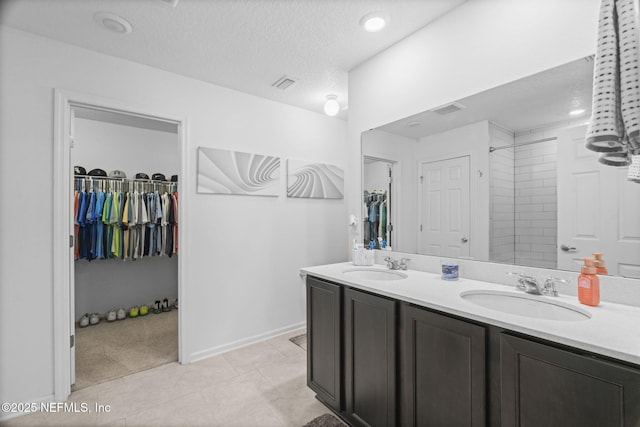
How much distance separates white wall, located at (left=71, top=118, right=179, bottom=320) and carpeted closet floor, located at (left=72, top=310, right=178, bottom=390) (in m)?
0.33

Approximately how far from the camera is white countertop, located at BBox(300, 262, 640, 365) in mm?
855

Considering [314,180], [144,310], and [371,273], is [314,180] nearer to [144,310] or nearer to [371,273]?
[371,273]

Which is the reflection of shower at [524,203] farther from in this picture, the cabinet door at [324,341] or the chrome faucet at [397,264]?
the cabinet door at [324,341]

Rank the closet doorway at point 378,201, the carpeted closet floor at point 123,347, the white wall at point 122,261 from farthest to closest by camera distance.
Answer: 1. the white wall at point 122,261
2. the carpeted closet floor at point 123,347
3. the closet doorway at point 378,201

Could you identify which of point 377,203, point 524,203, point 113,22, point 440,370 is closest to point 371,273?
point 377,203

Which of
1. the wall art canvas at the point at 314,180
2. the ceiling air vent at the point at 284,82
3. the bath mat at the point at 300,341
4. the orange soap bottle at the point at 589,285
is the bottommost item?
the bath mat at the point at 300,341

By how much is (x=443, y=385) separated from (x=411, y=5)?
204 centimetres

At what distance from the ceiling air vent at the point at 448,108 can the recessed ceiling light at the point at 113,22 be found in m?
2.07

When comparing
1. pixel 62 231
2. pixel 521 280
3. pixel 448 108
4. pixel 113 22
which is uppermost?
pixel 113 22

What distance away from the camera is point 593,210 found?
1312 millimetres

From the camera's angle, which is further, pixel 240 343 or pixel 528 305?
pixel 240 343

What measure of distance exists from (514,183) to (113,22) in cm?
260

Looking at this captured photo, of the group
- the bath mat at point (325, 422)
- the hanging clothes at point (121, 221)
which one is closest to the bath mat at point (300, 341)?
the bath mat at point (325, 422)

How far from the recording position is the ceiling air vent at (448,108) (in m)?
1.79
